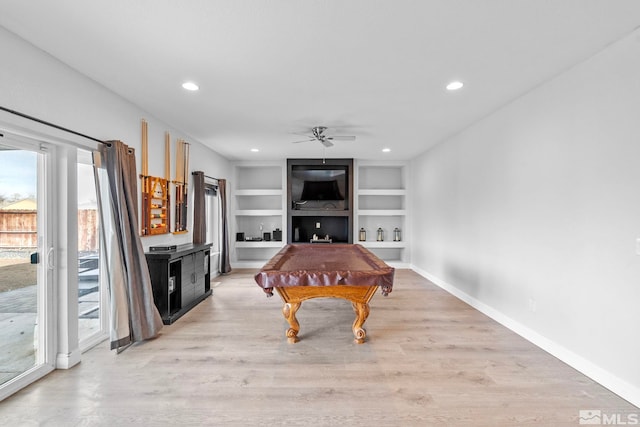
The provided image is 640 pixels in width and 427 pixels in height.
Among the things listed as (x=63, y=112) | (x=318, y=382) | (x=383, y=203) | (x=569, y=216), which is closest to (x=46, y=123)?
(x=63, y=112)

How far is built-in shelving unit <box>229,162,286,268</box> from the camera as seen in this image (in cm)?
693

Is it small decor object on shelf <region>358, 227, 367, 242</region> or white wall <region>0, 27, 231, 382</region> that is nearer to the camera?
white wall <region>0, 27, 231, 382</region>

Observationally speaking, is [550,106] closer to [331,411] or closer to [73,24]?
[331,411]

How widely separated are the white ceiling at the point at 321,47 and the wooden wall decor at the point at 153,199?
1.85 feet

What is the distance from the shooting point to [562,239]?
2.69 metres

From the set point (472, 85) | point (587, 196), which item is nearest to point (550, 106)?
point (472, 85)

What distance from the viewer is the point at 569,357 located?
2.58 metres

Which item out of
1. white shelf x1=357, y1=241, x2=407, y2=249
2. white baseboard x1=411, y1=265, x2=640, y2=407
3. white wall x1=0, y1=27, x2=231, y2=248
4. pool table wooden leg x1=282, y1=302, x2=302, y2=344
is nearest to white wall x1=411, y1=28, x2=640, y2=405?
white baseboard x1=411, y1=265, x2=640, y2=407

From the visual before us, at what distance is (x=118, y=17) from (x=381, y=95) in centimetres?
232

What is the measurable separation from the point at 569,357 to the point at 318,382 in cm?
218

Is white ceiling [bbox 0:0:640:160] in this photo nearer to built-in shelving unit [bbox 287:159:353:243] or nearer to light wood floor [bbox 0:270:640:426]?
light wood floor [bbox 0:270:640:426]

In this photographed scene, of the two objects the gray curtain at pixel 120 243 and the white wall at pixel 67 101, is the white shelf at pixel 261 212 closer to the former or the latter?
the white wall at pixel 67 101

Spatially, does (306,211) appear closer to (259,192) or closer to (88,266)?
(259,192)

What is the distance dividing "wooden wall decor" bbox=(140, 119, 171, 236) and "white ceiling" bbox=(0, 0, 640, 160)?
0.56 meters
